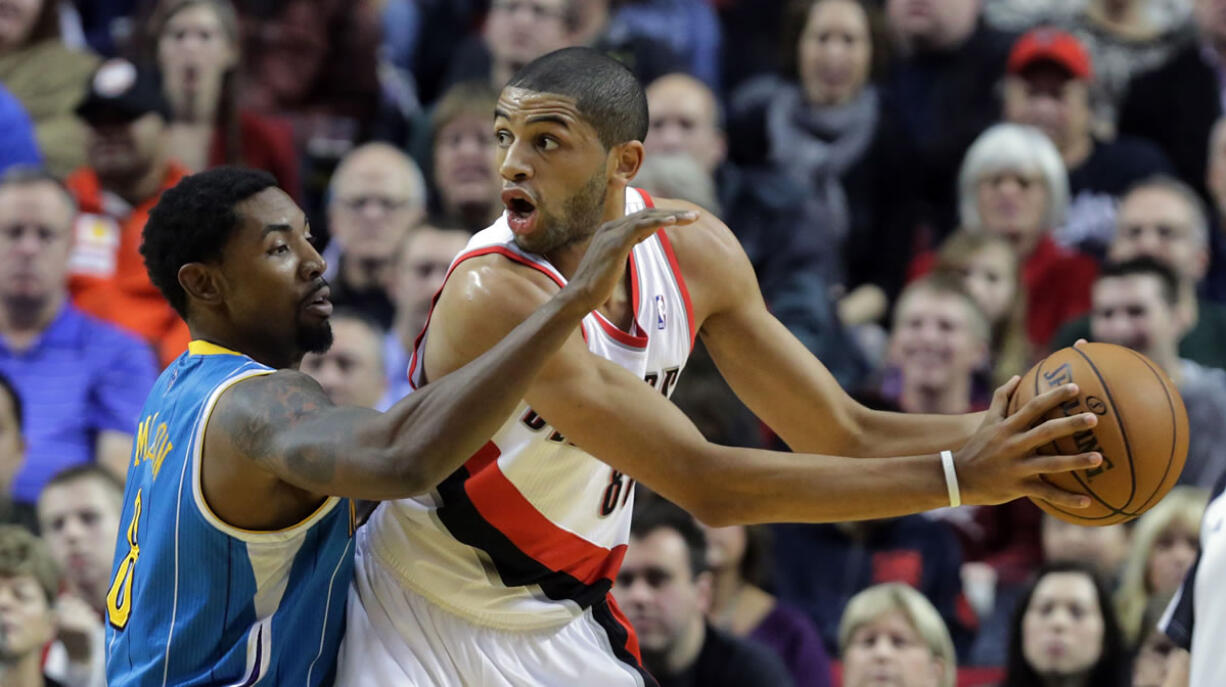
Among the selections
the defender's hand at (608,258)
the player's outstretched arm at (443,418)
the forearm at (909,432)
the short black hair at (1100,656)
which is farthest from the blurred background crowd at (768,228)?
the defender's hand at (608,258)

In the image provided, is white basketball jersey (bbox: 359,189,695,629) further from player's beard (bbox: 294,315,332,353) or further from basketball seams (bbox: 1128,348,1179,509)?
basketball seams (bbox: 1128,348,1179,509)

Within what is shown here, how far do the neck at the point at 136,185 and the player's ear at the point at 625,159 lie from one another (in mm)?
5003

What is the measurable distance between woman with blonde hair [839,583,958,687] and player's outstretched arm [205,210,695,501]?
317 centimetres

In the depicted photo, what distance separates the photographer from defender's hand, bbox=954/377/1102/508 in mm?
3752

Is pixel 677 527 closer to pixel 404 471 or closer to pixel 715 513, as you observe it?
pixel 715 513

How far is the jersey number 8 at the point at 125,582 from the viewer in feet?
14.1

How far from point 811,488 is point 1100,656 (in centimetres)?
310

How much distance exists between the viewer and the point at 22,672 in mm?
6289

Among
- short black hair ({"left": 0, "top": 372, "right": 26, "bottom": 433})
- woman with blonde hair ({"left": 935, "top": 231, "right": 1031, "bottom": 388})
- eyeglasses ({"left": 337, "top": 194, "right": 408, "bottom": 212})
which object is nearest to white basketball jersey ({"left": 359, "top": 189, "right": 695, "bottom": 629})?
short black hair ({"left": 0, "top": 372, "right": 26, "bottom": 433})

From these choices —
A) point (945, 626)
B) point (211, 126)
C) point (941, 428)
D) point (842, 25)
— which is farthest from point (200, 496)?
point (842, 25)

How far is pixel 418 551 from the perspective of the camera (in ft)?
14.5

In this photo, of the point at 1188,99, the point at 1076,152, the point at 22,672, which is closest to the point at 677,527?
the point at 22,672

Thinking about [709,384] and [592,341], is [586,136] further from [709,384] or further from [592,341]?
[709,384]

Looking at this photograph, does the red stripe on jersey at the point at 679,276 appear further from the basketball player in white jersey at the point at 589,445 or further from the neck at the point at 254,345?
the neck at the point at 254,345
